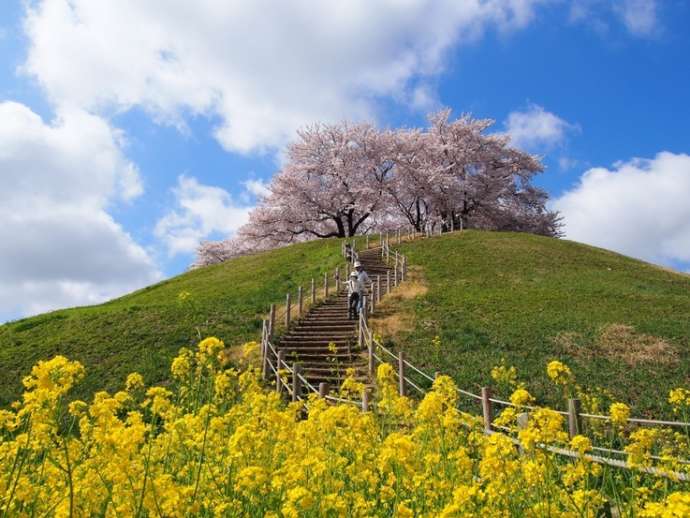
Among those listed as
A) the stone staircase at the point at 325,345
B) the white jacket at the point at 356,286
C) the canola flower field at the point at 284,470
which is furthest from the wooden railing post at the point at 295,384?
the canola flower field at the point at 284,470

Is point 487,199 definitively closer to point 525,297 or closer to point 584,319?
point 525,297

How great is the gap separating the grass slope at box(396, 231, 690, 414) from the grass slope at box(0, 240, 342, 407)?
675 cm

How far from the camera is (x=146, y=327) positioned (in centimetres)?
2195

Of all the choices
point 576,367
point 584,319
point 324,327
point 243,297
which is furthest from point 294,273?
point 576,367

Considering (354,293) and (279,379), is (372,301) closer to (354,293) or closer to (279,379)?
(354,293)

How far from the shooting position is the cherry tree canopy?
4859 centimetres

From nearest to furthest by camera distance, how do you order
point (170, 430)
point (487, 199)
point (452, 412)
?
point (170, 430) → point (452, 412) → point (487, 199)

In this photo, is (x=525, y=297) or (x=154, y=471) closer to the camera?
(x=154, y=471)

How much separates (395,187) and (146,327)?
100.0ft

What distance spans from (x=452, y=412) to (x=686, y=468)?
7.45 ft

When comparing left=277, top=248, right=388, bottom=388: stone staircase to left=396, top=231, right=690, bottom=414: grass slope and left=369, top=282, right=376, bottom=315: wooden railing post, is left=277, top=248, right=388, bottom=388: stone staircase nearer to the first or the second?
left=369, top=282, right=376, bottom=315: wooden railing post

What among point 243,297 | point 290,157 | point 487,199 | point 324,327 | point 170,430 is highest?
point 290,157

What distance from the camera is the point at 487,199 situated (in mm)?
50625

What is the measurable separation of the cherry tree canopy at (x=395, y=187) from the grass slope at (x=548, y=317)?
13.4 m
